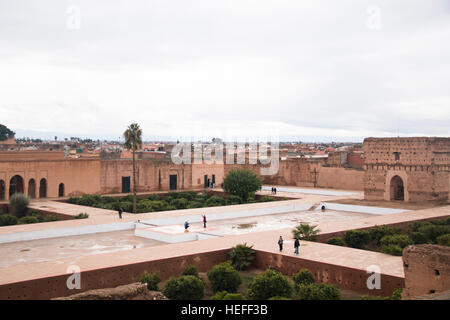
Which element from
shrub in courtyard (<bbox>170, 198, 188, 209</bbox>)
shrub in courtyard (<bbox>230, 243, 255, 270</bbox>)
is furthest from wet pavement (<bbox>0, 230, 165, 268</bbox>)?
shrub in courtyard (<bbox>170, 198, 188, 209</bbox>)

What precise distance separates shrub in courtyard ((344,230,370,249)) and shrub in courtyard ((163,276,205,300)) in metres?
6.97

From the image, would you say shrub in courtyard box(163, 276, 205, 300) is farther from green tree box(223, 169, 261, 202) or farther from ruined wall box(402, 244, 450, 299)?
green tree box(223, 169, 261, 202)

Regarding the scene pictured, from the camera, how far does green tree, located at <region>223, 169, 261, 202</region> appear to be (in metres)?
30.1

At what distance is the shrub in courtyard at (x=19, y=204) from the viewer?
958 inches

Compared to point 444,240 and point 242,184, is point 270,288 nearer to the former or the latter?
point 444,240

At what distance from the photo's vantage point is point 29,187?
95.6 ft

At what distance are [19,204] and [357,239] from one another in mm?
15600

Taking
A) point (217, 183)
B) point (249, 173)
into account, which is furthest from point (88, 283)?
point (217, 183)

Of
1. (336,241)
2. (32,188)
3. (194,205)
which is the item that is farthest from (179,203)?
(336,241)

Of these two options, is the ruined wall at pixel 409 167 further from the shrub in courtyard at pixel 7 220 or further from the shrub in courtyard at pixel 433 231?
the shrub in courtyard at pixel 7 220

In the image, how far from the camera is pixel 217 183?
37.8 metres

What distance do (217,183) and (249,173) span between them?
759 centimetres
